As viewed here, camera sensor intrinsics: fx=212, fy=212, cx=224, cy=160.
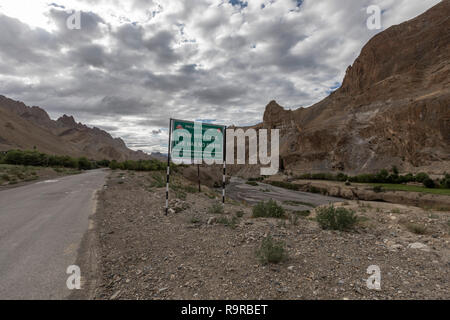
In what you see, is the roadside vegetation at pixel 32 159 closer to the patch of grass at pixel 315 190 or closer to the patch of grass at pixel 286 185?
the patch of grass at pixel 286 185

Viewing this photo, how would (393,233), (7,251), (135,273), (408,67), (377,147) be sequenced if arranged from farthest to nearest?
(408,67), (377,147), (393,233), (7,251), (135,273)

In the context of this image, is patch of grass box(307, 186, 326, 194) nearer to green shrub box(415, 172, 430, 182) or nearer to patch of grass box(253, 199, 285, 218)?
green shrub box(415, 172, 430, 182)

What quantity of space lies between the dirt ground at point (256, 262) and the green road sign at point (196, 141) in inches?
131

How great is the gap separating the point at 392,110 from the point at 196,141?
63463mm

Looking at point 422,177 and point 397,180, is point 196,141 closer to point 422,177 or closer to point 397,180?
point 422,177

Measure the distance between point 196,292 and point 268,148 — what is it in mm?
113254

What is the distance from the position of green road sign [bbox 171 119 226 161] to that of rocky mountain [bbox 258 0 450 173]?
46705mm

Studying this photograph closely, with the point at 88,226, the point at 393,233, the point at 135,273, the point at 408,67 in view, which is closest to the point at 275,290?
the point at 135,273

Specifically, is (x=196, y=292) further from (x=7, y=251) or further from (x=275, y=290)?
(x=7, y=251)

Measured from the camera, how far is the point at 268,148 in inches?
4476

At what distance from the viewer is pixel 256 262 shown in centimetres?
414

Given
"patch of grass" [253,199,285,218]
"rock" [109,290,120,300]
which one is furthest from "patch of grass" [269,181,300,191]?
"rock" [109,290,120,300]

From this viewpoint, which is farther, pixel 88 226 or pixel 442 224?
pixel 442 224

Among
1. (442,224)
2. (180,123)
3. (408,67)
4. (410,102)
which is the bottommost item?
(442,224)
